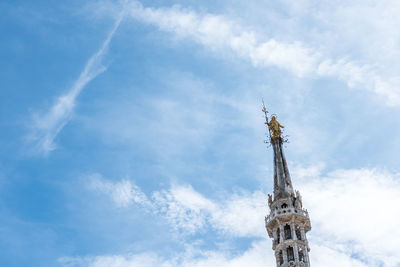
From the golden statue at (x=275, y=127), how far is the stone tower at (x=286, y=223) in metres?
7.45

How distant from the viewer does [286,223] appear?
328 ft

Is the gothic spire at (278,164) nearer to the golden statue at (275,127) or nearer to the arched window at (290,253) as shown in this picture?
the golden statue at (275,127)

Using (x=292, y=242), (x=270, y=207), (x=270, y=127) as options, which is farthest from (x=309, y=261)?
(x=270, y=127)

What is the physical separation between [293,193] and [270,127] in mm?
17637

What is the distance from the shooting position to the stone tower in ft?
314

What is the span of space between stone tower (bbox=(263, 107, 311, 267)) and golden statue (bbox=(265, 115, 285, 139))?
24.4ft

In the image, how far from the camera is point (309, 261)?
95000 mm

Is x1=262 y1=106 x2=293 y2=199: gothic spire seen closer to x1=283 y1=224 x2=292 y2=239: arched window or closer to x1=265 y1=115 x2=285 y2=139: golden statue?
x1=265 y1=115 x2=285 y2=139: golden statue

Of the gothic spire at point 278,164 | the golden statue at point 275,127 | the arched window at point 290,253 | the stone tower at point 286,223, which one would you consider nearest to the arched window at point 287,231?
the stone tower at point 286,223

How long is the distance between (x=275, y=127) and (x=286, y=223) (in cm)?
2424

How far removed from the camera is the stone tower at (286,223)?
95.6m

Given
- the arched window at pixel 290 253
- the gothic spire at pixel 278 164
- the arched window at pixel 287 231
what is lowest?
the arched window at pixel 290 253

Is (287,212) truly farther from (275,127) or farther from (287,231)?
(275,127)

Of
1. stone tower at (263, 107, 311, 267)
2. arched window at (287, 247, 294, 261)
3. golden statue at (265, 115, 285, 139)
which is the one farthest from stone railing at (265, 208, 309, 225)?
golden statue at (265, 115, 285, 139)
